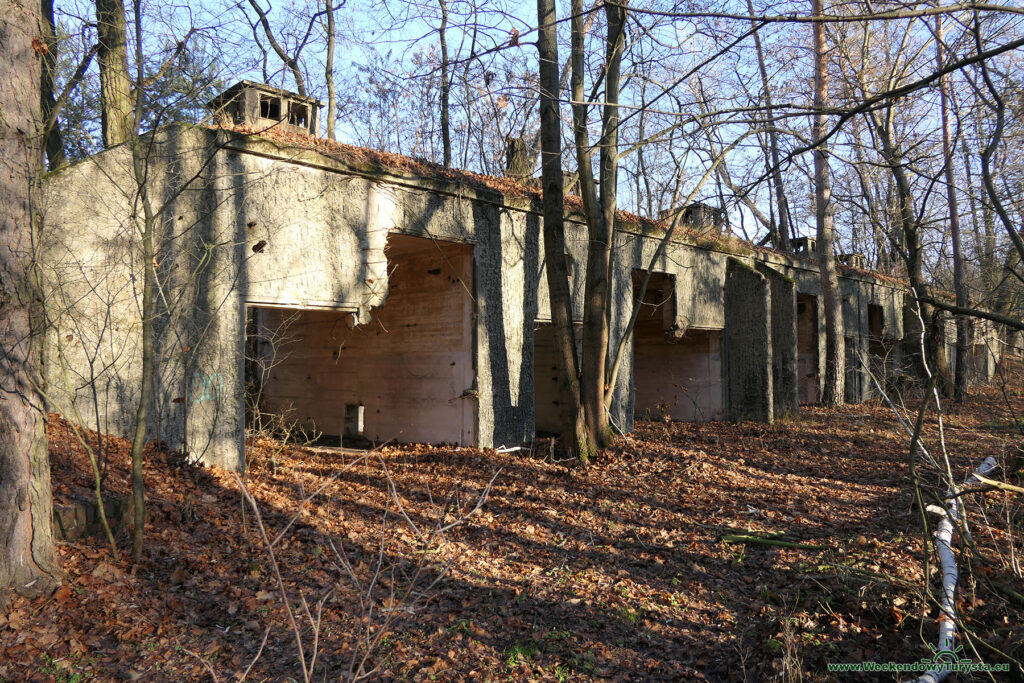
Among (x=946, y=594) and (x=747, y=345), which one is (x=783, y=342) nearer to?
(x=747, y=345)

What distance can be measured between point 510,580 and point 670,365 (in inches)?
423

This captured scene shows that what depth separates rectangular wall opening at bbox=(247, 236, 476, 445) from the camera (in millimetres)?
10312

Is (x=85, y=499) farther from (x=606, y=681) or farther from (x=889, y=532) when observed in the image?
(x=889, y=532)

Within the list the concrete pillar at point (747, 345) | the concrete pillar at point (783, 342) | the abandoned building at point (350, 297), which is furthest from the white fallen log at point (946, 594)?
the concrete pillar at point (783, 342)

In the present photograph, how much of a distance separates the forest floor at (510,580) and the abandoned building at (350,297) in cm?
115

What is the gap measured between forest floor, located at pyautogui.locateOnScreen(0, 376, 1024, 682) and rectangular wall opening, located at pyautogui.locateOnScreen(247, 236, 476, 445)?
1860mm

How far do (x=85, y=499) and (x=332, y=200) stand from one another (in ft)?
14.7

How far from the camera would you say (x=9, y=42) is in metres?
4.46

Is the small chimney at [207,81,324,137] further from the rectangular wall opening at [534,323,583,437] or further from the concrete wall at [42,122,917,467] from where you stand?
the rectangular wall opening at [534,323,583,437]

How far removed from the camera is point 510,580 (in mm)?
5781

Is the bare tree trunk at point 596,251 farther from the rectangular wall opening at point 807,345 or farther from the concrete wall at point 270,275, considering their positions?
the rectangular wall opening at point 807,345

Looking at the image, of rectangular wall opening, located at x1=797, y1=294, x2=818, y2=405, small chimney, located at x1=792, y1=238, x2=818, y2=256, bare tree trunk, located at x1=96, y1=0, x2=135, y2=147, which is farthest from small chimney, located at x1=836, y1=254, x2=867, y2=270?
bare tree trunk, located at x1=96, y1=0, x2=135, y2=147

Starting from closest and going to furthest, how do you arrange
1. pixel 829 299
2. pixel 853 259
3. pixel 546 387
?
1. pixel 546 387
2. pixel 829 299
3. pixel 853 259

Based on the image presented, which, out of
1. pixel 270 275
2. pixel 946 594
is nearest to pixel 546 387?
pixel 270 275
